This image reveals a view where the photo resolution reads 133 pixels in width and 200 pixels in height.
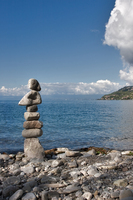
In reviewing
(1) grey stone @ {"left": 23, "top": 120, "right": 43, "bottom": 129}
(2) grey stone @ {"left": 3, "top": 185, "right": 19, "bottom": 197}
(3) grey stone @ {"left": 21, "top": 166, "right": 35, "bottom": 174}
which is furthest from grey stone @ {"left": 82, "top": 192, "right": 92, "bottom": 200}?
(1) grey stone @ {"left": 23, "top": 120, "right": 43, "bottom": 129}

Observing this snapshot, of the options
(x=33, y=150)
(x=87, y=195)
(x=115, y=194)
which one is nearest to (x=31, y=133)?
(x=33, y=150)

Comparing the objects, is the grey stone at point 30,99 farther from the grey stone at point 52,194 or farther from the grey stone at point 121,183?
the grey stone at point 121,183

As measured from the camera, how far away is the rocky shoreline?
22.2ft

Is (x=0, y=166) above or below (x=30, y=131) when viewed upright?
below

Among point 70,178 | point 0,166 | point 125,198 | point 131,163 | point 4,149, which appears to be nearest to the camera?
point 125,198

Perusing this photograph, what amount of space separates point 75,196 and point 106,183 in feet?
5.07

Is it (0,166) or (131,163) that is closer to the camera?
(131,163)

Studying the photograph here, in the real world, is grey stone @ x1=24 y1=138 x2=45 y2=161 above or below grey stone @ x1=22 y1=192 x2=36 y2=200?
above

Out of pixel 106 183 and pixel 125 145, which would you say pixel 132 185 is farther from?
pixel 125 145

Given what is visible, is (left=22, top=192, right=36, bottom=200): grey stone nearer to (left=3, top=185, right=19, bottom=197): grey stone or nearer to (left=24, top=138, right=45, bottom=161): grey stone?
(left=3, top=185, right=19, bottom=197): grey stone

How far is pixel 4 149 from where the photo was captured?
56.4 ft

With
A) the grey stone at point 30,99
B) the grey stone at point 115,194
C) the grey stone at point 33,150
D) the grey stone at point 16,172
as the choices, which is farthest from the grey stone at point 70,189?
the grey stone at point 30,99

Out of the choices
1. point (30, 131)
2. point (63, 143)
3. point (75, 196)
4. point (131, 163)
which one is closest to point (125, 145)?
point (63, 143)

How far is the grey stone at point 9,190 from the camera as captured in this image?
724cm
